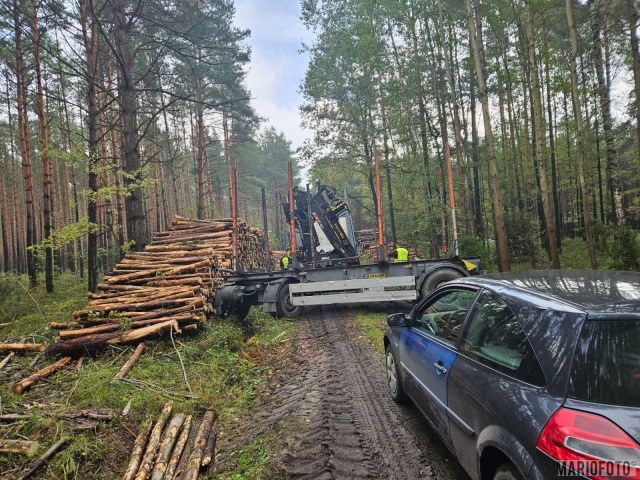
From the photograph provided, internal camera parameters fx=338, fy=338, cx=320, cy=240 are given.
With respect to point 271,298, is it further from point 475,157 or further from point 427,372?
point 475,157

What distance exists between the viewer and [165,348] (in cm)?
596

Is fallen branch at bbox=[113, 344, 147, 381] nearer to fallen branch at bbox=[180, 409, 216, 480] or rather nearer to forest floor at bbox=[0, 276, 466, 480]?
forest floor at bbox=[0, 276, 466, 480]

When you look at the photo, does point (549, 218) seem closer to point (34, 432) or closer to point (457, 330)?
point (457, 330)

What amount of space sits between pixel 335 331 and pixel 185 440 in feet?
15.1

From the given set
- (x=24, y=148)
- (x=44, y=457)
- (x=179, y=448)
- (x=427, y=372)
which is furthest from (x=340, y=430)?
(x=24, y=148)

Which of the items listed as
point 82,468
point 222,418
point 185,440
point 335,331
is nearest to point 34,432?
point 82,468

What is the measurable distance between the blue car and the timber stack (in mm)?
5162

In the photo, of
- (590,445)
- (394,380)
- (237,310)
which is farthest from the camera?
(237,310)

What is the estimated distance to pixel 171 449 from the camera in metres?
3.32

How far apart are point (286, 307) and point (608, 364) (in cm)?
807

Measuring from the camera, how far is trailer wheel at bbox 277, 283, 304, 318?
8.97 m

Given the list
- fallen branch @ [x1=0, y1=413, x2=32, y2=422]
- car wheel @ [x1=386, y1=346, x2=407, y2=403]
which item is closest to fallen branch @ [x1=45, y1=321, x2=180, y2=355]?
fallen branch @ [x1=0, y1=413, x2=32, y2=422]

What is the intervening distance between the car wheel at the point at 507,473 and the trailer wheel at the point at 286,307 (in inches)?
288

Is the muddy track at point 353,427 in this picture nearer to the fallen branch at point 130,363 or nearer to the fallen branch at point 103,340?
the fallen branch at point 130,363
